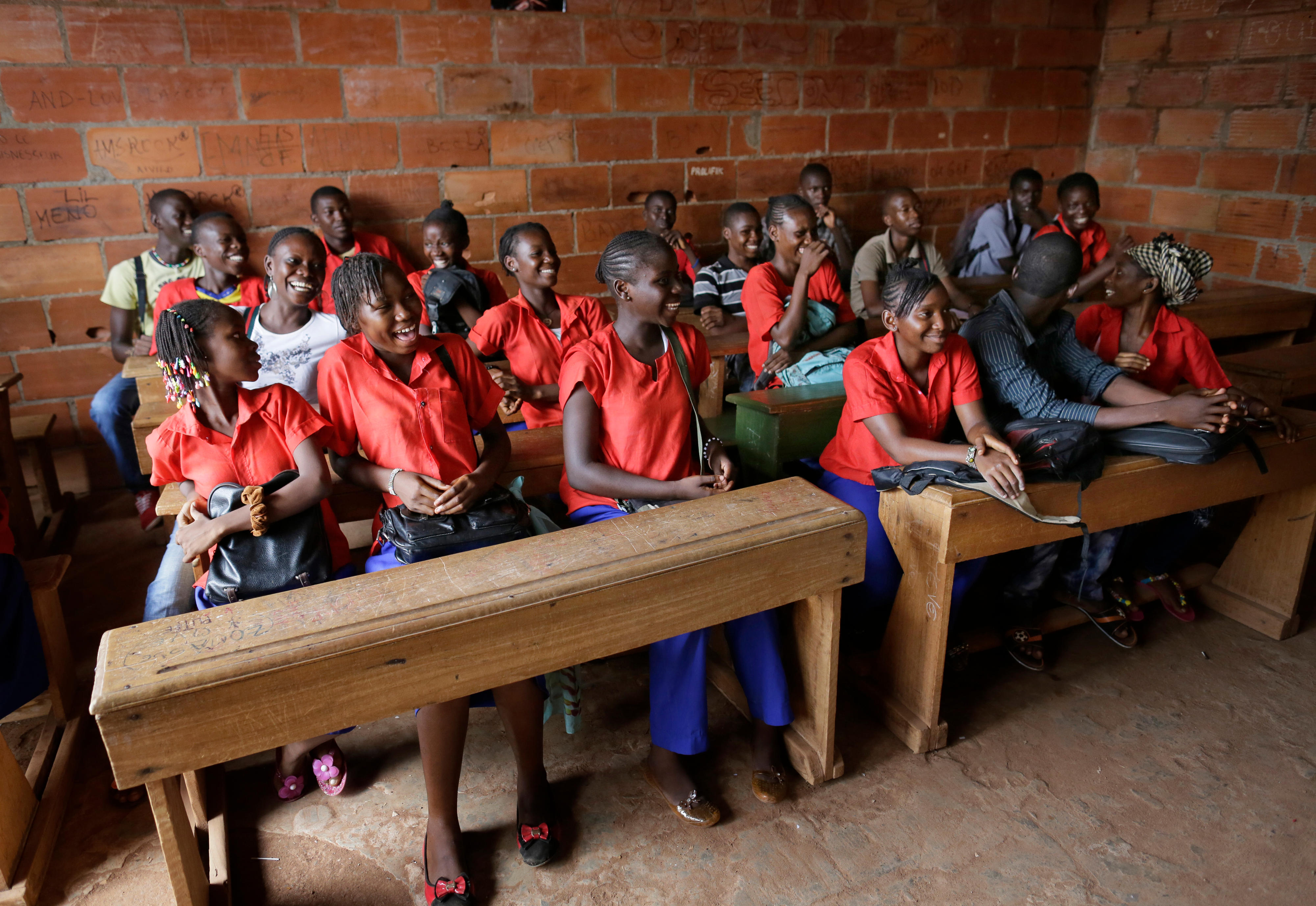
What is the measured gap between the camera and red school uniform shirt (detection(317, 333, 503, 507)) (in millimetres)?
2223

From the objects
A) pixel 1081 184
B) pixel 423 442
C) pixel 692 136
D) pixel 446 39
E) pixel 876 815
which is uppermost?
pixel 446 39

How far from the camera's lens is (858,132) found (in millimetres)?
5887

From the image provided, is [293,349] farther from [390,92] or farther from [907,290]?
[390,92]

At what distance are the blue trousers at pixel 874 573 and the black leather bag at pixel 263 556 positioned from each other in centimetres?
139

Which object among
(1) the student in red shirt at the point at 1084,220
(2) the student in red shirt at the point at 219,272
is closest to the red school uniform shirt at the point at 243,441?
(2) the student in red shirt at the point at 219,272

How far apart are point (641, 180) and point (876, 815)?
4141mm

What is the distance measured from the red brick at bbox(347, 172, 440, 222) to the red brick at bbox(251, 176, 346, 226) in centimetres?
12

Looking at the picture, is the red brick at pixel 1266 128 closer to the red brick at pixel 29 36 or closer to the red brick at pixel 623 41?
the red brick at pixel 623 41

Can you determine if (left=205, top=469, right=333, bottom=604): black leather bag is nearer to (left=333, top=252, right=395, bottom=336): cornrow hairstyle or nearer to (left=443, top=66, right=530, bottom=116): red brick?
(left=333, top=252, right=395, bottom=336): cornrow hairstyle

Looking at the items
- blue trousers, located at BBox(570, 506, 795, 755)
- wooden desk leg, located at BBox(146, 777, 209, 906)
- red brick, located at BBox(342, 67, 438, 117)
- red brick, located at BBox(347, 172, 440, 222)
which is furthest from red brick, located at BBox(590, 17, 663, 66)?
wooden desk leg, located at BBox(146, 777, 209, 906)

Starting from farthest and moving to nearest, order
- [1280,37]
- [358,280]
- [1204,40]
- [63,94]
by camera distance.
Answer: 1. [1204,40]
2. [1280,37]
3. [63,94]
4. [358,280]

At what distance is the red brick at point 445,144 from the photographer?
15.7 feet

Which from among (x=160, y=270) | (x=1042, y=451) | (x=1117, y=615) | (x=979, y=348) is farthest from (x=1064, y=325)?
(x=160, y=270)

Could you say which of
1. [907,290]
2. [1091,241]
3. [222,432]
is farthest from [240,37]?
[1091,241]
